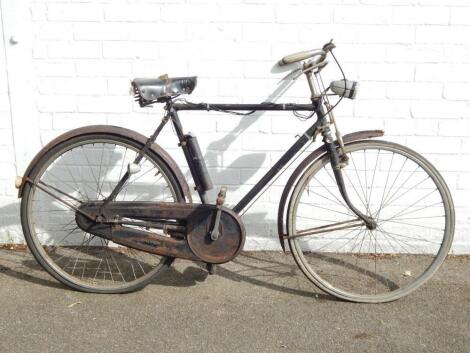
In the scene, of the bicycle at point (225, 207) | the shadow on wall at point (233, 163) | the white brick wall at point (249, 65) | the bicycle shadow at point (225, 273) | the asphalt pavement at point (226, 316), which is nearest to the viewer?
the asphalt pavement at point (226, 316)

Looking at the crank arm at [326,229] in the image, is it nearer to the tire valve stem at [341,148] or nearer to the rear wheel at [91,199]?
the tire valve stem at [341,148]

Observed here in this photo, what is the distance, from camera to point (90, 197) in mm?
4344

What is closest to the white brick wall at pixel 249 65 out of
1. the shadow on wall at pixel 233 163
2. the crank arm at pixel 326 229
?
the shadow on wall at pixel 233 163

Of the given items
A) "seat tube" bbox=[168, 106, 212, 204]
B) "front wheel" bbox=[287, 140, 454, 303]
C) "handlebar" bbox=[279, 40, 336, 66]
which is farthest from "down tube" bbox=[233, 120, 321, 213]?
"front wheel" bbox=[287, 140, 454, 303]

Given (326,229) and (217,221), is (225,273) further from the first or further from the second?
(326,229)

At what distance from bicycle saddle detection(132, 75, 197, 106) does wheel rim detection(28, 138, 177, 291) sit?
2.61ft

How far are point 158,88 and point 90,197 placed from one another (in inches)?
53.3

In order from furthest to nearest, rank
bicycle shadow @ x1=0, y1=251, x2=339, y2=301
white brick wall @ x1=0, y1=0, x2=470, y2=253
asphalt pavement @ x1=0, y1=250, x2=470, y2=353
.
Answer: white brick wall @ x1=0, y1=0, x2=470, y2=253
bicycle shadow @ x1=0, y1=251, x2=339, y2=301
asphalt pavement @ x1=0, y1=250, x2=470, y2=353

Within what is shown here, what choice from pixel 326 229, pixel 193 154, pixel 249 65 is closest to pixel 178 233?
pixel 193 154

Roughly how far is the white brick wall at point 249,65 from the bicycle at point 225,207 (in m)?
0.21

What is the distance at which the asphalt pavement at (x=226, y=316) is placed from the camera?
10.4ft

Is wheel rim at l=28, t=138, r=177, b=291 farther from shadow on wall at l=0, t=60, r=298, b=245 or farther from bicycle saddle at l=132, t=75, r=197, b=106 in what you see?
bicycle saddle at l=132, t=75, r=197, b=106

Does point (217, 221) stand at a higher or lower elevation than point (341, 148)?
lower

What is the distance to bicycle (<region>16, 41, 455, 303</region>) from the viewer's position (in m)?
3.48
